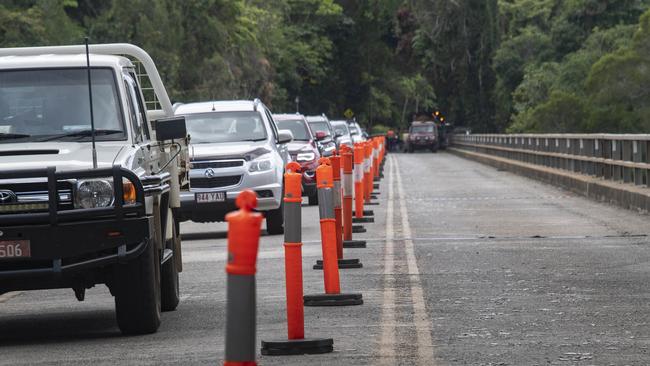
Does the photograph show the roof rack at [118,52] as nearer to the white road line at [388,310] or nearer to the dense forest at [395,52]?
the white road line at [388,310]

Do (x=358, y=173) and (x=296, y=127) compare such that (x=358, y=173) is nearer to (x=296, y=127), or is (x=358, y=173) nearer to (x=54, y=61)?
(x=296, y=127)

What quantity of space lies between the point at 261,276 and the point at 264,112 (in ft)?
24.5

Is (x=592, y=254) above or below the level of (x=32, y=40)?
below

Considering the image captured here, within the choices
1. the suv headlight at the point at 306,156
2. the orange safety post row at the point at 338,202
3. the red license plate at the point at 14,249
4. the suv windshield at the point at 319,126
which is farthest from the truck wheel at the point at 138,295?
the suv windshield at the point at 319,126

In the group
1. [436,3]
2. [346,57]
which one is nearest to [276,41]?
[436,3]

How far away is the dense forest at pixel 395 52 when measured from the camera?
55.4 m

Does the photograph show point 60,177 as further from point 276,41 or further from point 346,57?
point 346,57

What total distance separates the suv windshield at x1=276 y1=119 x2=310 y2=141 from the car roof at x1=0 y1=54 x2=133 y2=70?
18.1m

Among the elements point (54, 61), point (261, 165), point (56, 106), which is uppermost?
point (54, 61)

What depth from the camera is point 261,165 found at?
833 inches

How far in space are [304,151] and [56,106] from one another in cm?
1702

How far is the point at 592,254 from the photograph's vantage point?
1691cm

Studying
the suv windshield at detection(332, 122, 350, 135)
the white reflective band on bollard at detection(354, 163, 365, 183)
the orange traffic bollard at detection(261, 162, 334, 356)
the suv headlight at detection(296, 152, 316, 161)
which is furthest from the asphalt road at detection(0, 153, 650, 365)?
the suv windshield at detection(332, 122, 350, 135)

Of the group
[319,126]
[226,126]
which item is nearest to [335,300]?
[226,126]
